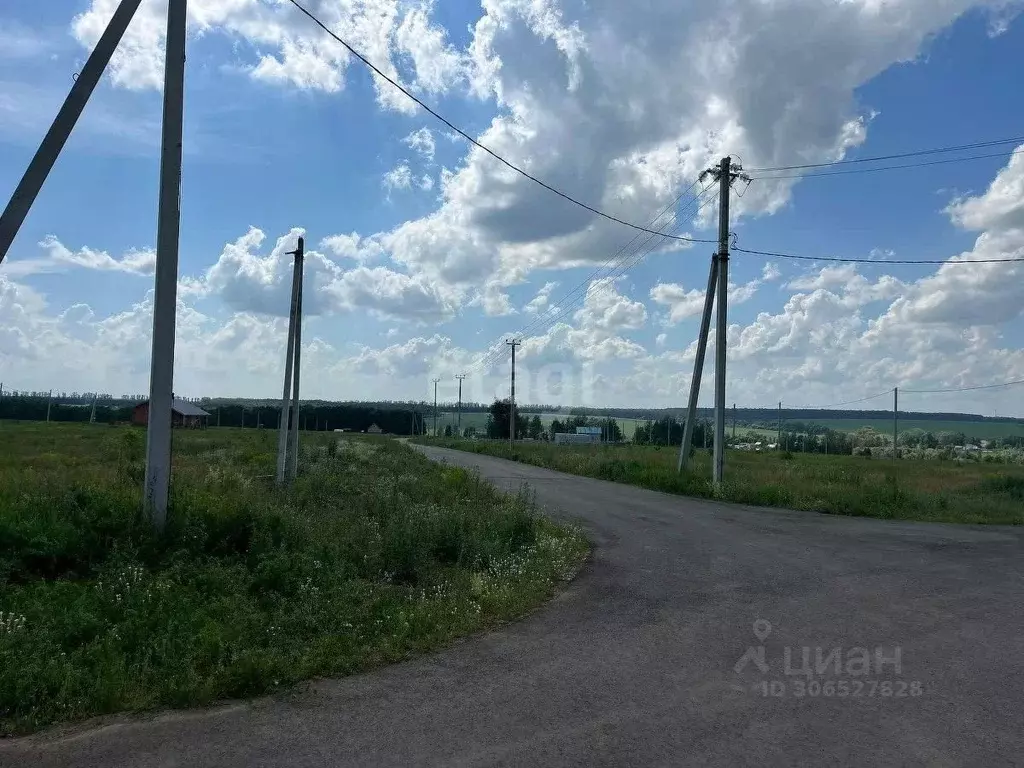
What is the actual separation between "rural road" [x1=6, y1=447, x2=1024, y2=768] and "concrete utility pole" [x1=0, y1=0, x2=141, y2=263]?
5101 millimetres

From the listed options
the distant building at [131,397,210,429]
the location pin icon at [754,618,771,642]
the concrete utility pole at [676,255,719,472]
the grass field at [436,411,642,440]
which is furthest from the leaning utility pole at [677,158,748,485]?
the grass field at [436,411,642,440]

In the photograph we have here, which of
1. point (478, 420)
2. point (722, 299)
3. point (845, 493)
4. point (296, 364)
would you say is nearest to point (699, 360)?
point (722, 299)

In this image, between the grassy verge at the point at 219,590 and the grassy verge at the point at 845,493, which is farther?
the grassy verge at the point at 845,493

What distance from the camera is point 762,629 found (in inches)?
278

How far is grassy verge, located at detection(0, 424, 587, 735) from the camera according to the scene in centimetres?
523

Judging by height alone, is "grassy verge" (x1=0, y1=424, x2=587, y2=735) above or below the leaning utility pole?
below

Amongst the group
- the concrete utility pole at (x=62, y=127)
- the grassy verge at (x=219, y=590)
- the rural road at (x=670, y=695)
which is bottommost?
the rural road at (x=670, y=695)

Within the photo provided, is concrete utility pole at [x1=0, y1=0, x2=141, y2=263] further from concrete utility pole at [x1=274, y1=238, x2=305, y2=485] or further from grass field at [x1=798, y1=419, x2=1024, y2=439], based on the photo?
grass field at [x1=798, y1=419, x2=1024, y2=439]

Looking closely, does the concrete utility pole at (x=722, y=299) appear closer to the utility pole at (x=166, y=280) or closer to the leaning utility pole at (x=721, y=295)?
the leaning utility pole at (x=721, y=295)

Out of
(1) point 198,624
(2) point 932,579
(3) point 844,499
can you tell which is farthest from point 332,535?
(3) point 844,499

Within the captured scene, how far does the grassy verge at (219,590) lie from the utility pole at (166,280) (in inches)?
15.2

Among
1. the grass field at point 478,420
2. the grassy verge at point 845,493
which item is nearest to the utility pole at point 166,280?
the grassy verge at point 845,493

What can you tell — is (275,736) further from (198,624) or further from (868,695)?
(868,695)

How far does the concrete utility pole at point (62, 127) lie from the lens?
762cm
